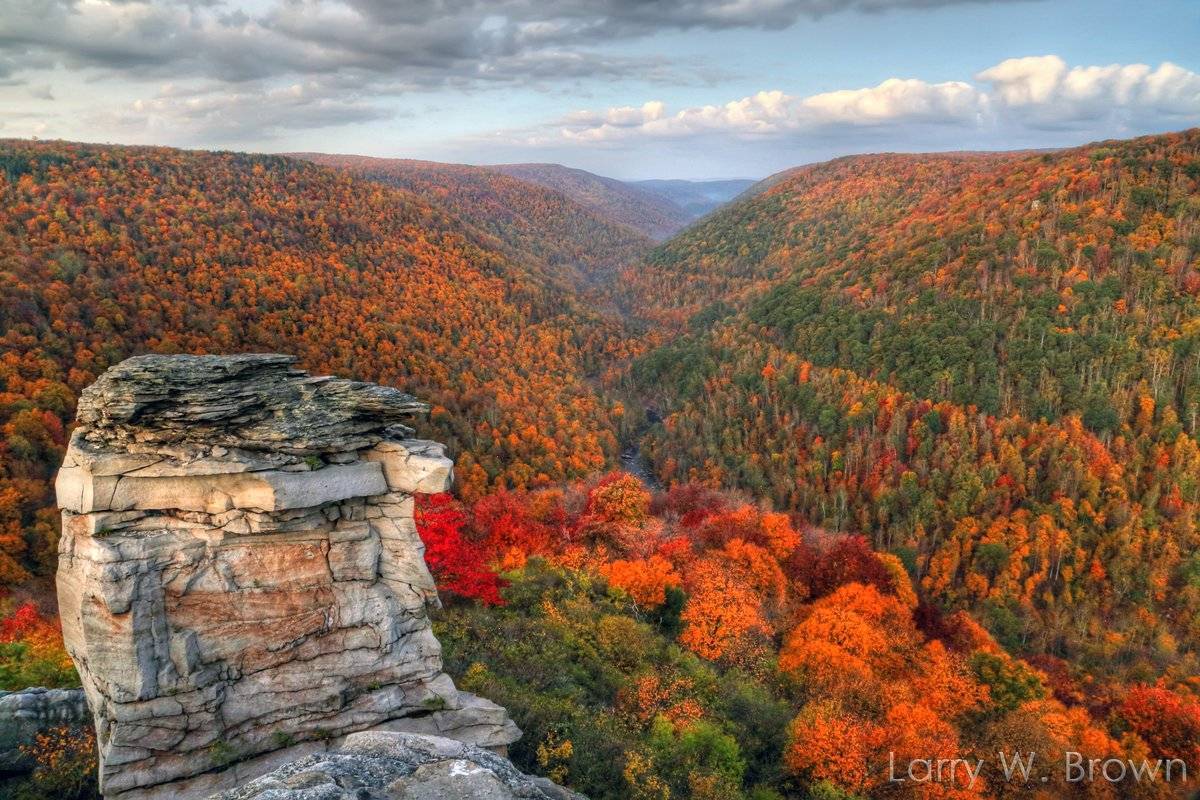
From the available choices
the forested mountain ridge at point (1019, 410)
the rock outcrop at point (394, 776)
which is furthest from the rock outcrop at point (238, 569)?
the forested mountain ridge at point (1019, 410)

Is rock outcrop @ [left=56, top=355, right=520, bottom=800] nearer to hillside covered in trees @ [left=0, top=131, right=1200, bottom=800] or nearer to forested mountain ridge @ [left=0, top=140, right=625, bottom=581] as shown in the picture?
hillside covered in trees @ [left=0, top=131, right=1200, bottom=800]

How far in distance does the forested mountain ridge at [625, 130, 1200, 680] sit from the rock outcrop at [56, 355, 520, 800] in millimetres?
84058

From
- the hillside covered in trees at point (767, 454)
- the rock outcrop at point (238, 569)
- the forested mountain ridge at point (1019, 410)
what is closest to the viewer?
the rock outcrop at point (238, 569)

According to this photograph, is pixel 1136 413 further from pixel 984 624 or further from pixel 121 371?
pixel 121 371

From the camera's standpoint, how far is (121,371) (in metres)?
18.1

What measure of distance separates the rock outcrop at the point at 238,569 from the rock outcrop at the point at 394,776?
232 inches

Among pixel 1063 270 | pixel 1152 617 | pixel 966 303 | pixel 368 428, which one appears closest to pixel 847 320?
pixel 966 303

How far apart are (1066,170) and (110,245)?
200804 mm

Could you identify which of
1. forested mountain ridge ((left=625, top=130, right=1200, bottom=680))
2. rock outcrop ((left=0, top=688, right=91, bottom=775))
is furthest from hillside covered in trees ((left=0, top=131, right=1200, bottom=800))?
rock outcrop ((left=0, top=688, right=91, bottom=775))

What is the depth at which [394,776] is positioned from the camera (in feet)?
41.1

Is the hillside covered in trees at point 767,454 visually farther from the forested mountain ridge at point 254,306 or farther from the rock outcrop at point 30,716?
the rock outcrop at point 30,716

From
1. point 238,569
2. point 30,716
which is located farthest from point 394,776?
point 30,716

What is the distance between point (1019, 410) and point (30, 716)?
13228 cm

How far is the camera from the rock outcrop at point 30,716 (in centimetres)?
1856
